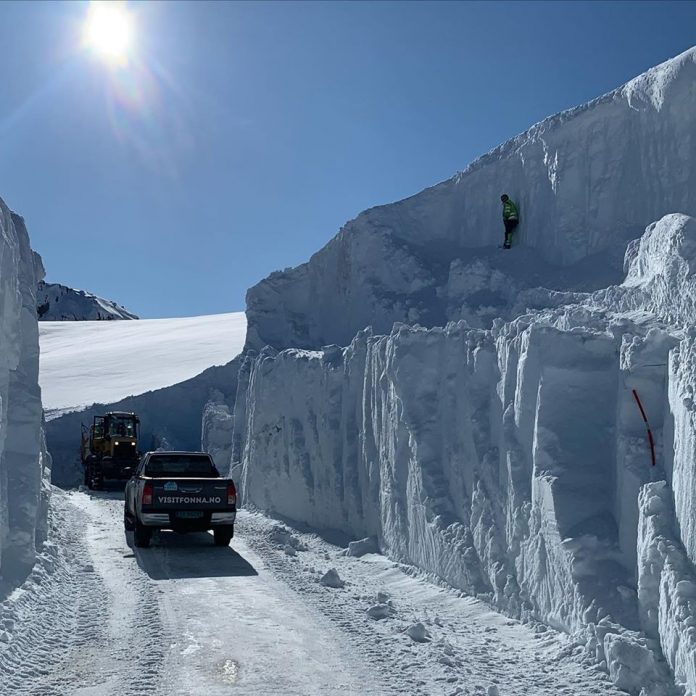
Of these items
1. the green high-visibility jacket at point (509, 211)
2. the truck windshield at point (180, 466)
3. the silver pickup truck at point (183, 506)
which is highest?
A: the green high-visibility jacket at point (509, 211)

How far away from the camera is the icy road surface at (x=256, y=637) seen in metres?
6.04

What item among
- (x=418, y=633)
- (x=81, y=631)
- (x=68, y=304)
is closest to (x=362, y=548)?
(x=418, y=633)

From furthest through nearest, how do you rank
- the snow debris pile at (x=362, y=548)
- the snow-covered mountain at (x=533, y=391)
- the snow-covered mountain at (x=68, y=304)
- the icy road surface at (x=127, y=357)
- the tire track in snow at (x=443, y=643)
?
1. the snow-covered mountain at (x=68, y=304)
2. the icy road surface at (x=127, y=357)
3. the snow debris pile at (x=362, y=548)
4. the snow-covered mountain at (x=533, y=391)
5. the tire track in snow at (x=443, y=643)

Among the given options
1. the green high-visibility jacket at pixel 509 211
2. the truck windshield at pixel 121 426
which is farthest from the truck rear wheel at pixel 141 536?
the truck windshield at pixel 121 426

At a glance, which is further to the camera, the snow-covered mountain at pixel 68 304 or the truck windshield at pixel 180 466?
the snow-covered mountain at pixel 68 304

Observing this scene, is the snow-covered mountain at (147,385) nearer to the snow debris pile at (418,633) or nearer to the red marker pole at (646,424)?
the snow debris pile at (418,633)

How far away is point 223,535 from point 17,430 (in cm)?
368

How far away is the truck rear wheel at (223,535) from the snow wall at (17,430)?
2.70m

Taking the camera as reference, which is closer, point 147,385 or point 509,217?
point 509,217

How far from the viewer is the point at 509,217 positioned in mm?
19297

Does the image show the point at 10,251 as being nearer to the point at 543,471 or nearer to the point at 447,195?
the point at 543,471

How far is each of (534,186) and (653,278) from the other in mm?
9780

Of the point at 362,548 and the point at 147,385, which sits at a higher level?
the point at 147,385

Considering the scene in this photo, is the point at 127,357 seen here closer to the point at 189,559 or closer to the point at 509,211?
the point at 509,211
